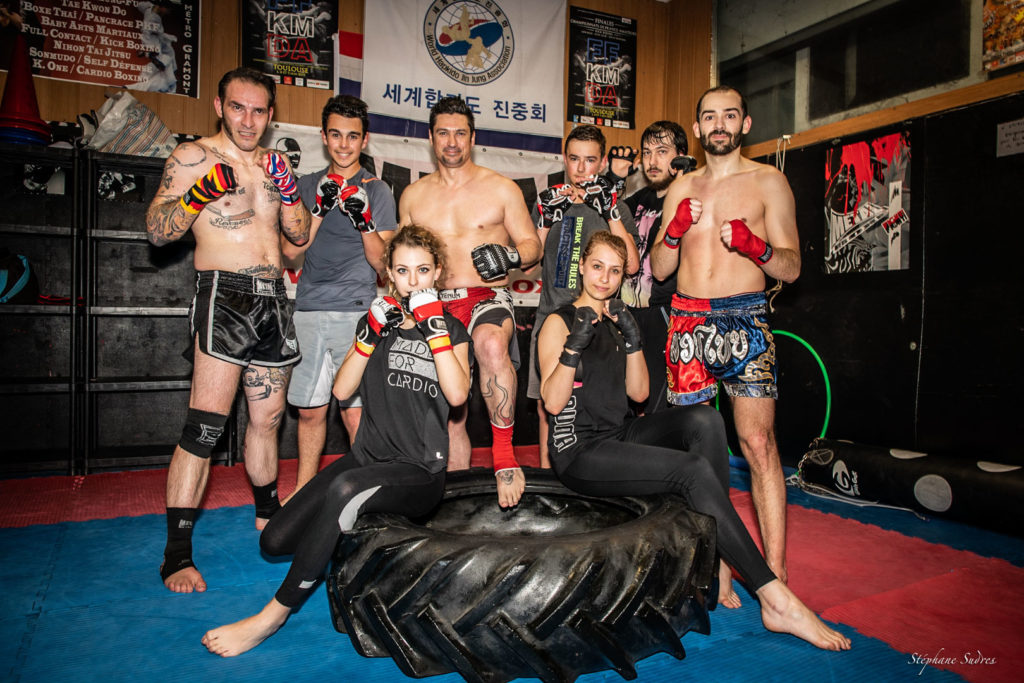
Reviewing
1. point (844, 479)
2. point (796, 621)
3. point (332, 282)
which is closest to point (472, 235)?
point (332, 282)

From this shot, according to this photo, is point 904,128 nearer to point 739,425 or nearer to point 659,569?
point 739,425

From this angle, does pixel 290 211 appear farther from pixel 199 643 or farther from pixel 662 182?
pixel 662 182

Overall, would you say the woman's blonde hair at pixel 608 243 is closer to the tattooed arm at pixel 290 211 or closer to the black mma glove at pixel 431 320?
the black mma glove at pixel 431 320

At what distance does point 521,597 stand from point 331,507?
2.19ft

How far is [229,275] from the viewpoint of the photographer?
2.88 m

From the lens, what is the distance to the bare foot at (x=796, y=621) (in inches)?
83.4

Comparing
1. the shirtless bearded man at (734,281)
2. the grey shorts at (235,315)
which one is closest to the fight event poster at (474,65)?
the grey shorts at (235,315)

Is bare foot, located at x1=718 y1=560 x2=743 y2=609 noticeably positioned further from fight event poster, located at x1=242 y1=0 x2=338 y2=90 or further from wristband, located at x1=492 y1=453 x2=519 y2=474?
fight event poster, located at x1=242 y1=0 x2=338 y2=90

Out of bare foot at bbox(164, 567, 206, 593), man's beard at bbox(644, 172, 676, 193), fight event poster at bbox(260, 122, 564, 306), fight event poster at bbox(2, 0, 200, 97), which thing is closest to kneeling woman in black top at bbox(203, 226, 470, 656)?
bare foot at bbox(164, 567, 206, 593)

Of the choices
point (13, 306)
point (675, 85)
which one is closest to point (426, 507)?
point (13, 306)

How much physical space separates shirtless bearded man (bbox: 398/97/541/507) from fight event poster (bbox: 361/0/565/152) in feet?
6.87

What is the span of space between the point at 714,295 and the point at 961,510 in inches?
80.4

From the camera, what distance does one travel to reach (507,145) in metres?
5.67

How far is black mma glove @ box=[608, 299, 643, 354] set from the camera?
252 cm
